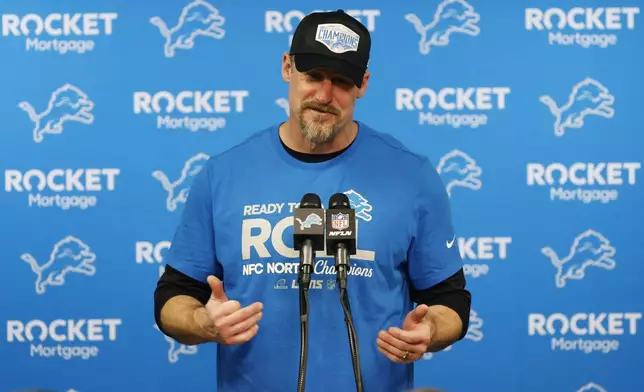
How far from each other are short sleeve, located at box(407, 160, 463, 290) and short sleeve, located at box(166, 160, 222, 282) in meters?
0.44

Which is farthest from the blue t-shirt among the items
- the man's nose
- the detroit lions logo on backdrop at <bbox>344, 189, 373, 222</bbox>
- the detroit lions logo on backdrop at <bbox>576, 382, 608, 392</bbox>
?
the detroit lions logo on backdrop at <bbox>576, 382, 608, 392</bbox>

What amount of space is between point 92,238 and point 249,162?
1.79 metres

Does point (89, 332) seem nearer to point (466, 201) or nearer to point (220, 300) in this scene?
point (466, 201)

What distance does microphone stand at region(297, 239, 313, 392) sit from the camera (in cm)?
135

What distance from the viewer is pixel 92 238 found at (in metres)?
3.42

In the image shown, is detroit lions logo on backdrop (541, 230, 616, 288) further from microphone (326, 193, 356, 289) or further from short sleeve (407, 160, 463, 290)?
microphone (326, 193, 356, 289)

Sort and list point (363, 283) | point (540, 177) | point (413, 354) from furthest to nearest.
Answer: point (540, 177) < point (363, 283) < point (413, 354)

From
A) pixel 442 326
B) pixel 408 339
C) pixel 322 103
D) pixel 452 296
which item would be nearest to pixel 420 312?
pixel 408 339

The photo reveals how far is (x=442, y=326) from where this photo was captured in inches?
66.5

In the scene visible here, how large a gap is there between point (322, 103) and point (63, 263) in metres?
2.04

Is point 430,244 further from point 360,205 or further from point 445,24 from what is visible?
point 445,24

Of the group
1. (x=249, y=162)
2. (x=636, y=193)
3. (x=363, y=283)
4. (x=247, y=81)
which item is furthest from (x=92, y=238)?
(x=636, y=193)

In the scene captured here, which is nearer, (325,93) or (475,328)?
(325,93)

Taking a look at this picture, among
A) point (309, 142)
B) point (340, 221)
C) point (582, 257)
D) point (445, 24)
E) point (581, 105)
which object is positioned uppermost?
point (445, 24)
